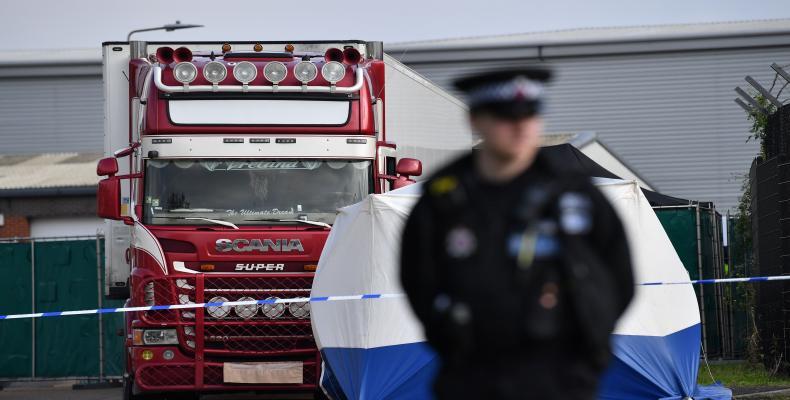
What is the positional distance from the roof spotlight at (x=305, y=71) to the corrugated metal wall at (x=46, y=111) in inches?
1577

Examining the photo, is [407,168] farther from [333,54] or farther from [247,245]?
[247,245]

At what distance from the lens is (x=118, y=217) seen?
12438 millimetres

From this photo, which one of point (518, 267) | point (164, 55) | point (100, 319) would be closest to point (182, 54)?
point (164, 55)

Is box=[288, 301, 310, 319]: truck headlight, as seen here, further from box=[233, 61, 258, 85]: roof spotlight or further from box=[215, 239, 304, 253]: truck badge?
box=[233, 61, 258, 85]: roof spotlight

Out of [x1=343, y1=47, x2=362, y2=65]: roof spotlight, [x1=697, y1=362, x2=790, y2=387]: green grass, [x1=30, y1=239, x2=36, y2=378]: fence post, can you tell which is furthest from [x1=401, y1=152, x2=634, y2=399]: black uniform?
[x1=30, y1=239, x2=36, y2=378]: fence post

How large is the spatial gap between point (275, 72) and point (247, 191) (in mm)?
1106

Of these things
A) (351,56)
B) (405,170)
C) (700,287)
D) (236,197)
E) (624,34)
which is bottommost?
(700,287)

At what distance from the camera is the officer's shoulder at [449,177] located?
418cm

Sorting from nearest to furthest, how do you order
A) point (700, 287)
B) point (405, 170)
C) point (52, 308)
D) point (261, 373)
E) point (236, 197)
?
point (261, 373) → point (236, 197) → point (405, 170) → point (700, 287) → point (52, 308)

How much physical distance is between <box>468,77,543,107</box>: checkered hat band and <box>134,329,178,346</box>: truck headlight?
26.9 feet

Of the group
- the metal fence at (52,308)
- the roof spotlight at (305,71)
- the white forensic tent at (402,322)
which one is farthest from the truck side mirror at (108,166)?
the metal fence at (52,308)

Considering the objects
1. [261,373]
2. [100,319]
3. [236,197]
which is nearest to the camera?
[261,373]

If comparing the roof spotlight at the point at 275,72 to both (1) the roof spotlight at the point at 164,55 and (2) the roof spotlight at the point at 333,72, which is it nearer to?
(2) the roof spotlight at the point at 333,72

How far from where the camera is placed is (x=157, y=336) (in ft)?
39.4
